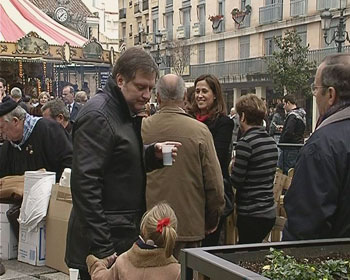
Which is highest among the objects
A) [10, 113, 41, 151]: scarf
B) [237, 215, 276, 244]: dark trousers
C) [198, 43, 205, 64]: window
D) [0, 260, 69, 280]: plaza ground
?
[198, 43, 205, 64]: window

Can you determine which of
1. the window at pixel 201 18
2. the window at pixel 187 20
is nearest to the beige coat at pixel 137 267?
the window at pixel 201 18

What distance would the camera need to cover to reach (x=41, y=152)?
611 cm

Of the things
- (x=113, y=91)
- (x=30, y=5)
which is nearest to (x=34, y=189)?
(x=113, y=91)

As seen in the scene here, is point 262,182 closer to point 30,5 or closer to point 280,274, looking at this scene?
point 280,274

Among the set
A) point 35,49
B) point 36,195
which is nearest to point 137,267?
point 36,195

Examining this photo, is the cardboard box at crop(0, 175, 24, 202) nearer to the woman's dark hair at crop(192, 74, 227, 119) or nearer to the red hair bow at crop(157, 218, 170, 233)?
the woman's dark hair at crop(192, 74, 227, 119)

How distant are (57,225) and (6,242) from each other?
0.88 m

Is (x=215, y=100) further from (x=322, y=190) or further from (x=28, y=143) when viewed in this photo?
(x=322, y=190)

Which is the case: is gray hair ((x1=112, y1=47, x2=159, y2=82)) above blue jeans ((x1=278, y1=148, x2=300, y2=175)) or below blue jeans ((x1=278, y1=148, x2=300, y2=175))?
above

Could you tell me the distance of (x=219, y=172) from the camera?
14.3 feet

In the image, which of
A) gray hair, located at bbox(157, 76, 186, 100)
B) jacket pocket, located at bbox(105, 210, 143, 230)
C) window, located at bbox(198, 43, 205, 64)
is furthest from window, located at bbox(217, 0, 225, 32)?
jacket pocket, located at bbox(105, 210, 143, 230)

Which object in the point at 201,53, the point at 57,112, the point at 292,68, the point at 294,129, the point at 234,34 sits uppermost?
the point at 234,34

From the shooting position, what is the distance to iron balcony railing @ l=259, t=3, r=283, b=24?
39469 mm

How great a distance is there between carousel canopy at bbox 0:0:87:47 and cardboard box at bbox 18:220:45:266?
1187cm
